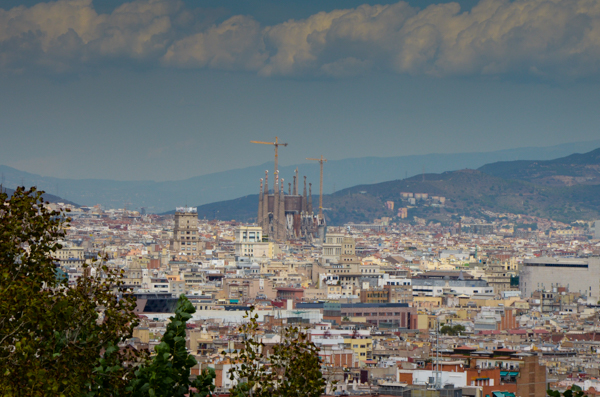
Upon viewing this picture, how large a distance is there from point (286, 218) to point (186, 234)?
35.6 meters

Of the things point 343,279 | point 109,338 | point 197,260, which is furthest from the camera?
point 197,260

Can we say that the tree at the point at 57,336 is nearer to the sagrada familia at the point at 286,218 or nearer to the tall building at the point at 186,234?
the tall building at the point at 186,234

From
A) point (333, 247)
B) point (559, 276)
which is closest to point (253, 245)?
point (333, 247)

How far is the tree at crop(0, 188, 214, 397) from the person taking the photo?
1244cm

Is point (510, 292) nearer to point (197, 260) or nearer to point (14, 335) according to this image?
point (197, 260)

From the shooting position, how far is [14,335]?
42.1 feet

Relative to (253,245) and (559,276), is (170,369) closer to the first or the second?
(559,276)

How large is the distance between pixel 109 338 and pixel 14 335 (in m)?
1.25

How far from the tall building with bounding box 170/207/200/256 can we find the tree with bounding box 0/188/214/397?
11279cm

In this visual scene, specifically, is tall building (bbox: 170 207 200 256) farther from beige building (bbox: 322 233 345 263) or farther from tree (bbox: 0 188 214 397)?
tree (bbox: 0 188 214 397)

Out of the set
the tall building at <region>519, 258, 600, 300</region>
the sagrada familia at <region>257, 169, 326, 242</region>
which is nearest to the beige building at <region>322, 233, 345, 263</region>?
the tall building at <region>519, 258, 600, 300</region>

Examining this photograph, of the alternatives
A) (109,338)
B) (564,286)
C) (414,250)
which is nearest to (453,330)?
(564,286)

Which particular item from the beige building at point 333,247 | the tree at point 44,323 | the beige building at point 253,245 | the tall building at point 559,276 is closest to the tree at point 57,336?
the tree at point 44,323

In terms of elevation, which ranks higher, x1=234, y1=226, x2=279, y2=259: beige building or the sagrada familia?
the sagrada familia
